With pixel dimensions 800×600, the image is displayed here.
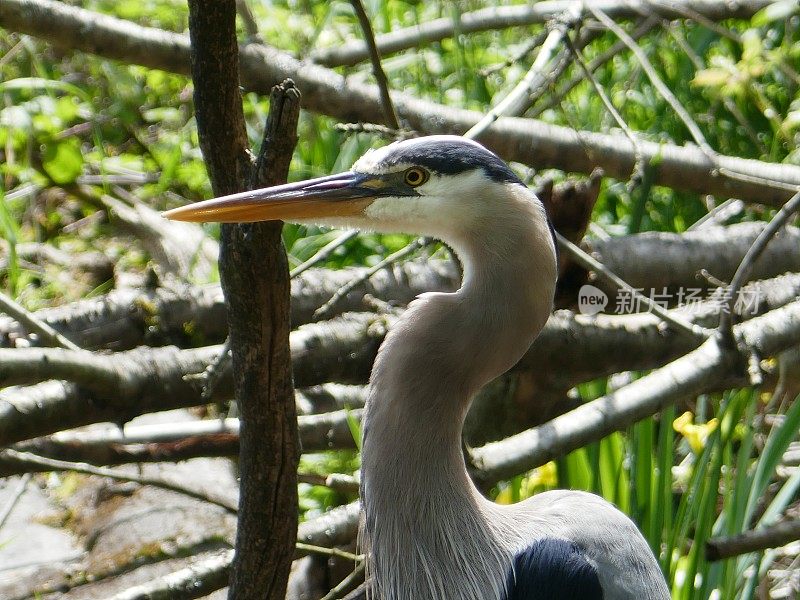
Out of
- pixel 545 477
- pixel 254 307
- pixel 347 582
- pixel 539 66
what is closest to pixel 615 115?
pixel 539 66

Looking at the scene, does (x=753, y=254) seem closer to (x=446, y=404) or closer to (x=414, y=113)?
(x=446, y=404)

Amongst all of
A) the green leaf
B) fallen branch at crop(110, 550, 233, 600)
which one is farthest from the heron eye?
the green leaf

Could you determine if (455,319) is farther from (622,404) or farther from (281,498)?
(622,404)

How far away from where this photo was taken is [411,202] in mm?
1493

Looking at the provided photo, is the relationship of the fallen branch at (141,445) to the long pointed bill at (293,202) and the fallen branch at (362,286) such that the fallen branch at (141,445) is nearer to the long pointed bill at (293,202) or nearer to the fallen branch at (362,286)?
the fallen branch at (362,286)

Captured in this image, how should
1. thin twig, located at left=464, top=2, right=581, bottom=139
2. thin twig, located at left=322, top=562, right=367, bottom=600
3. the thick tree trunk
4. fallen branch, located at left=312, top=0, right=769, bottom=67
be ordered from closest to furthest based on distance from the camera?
the thick tree trunk
thin twig, located at left=322, top=562, right=367, bottom=600
thin twig, located at left=464, top=2, right=581, bottom=139
fallen branch, located at left=312, top=0, right=769, bottom=67

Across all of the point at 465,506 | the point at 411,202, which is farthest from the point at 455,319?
the point at 465,506

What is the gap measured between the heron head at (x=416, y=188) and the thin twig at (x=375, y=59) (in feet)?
1.54

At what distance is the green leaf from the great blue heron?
7.46 feet

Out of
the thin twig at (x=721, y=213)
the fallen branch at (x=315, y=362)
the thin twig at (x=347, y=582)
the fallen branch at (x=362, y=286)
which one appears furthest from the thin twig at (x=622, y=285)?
the thin twig at (x=721, y=213)

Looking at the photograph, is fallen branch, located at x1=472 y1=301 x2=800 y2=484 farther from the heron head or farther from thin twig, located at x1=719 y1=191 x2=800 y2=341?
the heron head

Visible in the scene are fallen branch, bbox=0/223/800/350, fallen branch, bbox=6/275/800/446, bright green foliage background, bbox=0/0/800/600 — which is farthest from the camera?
bright green foliage background, bbox=0/0/800/600

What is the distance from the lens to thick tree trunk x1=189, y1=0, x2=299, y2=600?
120 centimetres

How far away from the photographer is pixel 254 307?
130 cm
